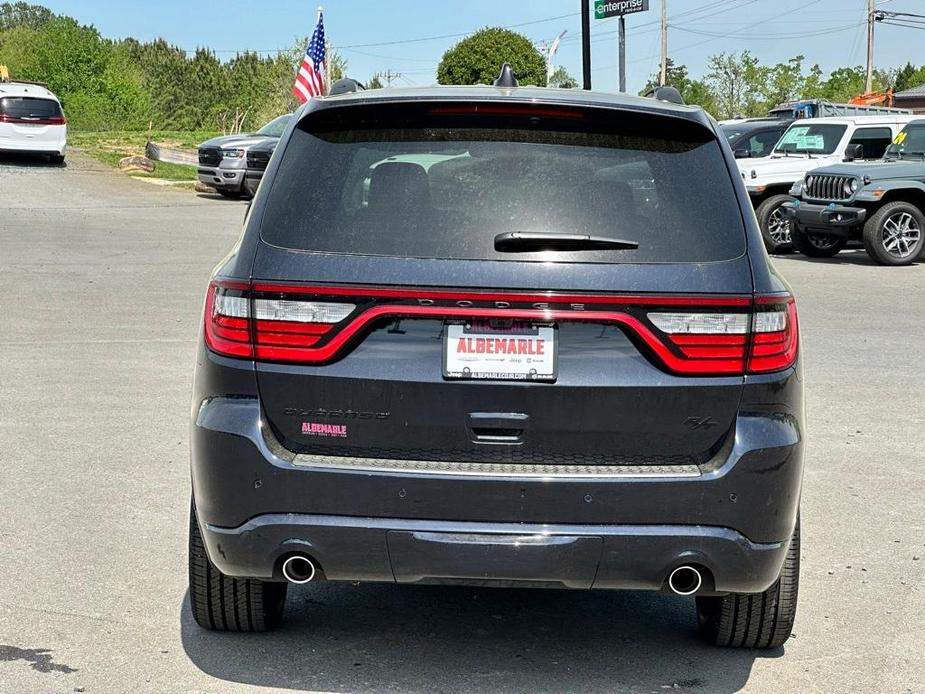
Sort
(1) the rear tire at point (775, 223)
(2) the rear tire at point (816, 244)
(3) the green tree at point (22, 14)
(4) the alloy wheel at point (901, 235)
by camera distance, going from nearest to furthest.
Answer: (4) the alloy wheel at point (901, 235), (2) the rear tire at point (816, 244), (1) the rear tire at point (775, 223), (3) the green tree at point (22, 14)

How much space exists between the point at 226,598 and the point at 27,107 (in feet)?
95.3

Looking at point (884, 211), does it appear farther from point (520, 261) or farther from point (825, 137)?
point (520, 261)

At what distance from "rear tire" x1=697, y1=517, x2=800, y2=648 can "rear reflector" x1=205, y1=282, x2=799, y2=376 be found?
76 cm

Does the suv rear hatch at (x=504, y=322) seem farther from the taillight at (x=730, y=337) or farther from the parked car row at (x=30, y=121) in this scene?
the parked car row at (x=30, y=121)

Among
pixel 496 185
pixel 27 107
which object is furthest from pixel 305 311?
pixel 27 107

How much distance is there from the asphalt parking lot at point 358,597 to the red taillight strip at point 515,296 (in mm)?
1243

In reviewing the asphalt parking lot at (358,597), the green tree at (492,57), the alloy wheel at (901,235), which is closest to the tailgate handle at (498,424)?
the asphalt parking lot at (358,597)

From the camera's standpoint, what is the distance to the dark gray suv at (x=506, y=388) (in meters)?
3.65

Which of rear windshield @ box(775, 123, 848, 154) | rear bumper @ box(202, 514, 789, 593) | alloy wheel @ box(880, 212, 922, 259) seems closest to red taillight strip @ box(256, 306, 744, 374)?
rear bumper @ box(202, 514, 789, 593)

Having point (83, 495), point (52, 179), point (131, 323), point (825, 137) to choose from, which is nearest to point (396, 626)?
point (83, 495)

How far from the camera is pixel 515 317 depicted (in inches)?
143

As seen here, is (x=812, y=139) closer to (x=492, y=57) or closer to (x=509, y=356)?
(x=509, y=356)

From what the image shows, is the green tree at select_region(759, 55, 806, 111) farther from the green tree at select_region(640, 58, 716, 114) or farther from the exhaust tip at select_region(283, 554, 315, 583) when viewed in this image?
the exhaust tip at select_region(283, 554, 315, 583)

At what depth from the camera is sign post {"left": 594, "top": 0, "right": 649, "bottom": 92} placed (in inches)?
1091
